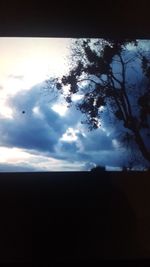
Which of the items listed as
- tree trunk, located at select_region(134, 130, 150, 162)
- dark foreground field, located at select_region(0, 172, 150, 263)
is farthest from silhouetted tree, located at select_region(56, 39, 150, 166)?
dark foreground field, located at select_region(0, 172, 150, 263)

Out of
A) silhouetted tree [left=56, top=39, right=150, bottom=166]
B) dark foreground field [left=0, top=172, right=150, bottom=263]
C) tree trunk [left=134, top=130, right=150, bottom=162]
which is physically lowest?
dark foreground field [left=0, top=172, right=150, bottom=263]

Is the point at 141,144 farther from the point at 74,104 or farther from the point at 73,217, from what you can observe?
the point at 73,217

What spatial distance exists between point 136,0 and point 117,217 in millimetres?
1434

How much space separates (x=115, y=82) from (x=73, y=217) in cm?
90

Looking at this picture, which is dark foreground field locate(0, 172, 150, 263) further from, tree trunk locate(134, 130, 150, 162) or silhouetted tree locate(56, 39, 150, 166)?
silhouetted tree locate(56, 39, 150, 166)

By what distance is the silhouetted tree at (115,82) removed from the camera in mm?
2428

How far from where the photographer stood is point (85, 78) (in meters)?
2.44

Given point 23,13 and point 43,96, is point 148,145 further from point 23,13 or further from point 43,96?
point 23,13

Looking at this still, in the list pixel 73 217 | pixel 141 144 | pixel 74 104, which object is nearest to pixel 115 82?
pixel 74 104

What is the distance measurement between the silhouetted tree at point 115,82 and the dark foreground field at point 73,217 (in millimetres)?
332

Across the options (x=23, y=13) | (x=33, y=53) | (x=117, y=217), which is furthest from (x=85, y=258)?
(x=23, y=13)

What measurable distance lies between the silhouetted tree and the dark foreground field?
0.33 m

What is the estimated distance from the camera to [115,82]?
2461 mm

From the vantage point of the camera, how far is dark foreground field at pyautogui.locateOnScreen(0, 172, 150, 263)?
2.37 metres
